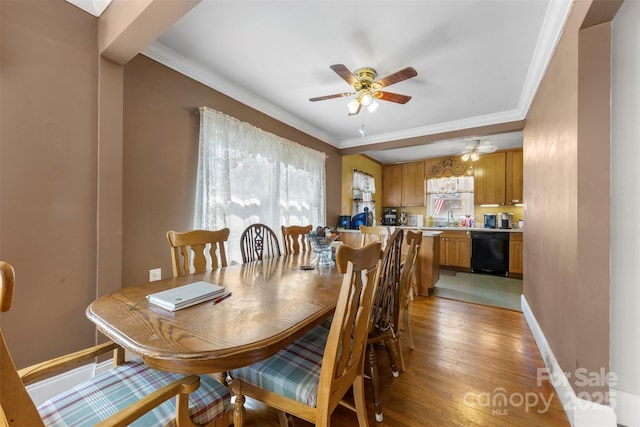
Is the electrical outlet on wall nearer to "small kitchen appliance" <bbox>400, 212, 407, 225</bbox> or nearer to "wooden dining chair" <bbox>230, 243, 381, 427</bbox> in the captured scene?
"wooden dining chair" <bbox>230, 243, 381, 427</bbox>

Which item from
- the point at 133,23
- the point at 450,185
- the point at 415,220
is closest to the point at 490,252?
the point at 450,185

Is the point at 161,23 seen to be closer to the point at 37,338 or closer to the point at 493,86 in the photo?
the point at 37,338

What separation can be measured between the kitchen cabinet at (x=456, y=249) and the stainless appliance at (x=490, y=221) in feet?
1.99

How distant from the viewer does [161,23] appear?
4.70 ft

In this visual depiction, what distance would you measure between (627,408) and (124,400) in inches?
91.4

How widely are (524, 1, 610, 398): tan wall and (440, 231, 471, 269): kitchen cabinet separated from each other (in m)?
3.50

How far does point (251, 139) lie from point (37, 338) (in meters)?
2.26

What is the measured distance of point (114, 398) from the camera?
2.90 ft

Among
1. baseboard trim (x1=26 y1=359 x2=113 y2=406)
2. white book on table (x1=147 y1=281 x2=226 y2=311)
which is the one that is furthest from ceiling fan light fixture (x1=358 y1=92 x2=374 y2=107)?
baseboard trim (x1=26 y1=359 x2=113 y2=406)

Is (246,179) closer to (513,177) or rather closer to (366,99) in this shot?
(366,99)

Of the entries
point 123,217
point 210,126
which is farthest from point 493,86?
point 123,217

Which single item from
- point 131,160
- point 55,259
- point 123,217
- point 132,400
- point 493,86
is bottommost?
point 132,400

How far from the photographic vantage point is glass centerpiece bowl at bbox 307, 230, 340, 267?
6.16 feet

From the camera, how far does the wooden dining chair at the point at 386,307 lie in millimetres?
1437
